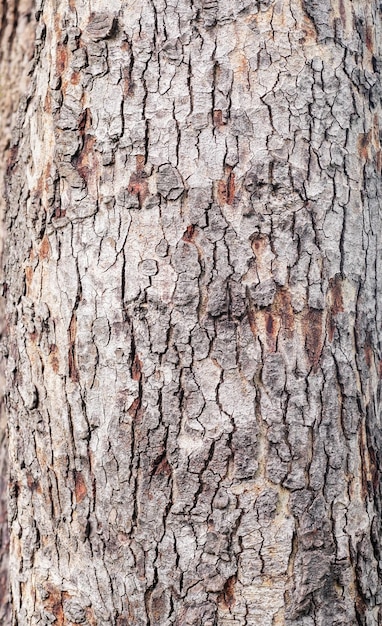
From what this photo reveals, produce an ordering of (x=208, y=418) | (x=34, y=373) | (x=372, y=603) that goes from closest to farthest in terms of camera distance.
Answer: (x=208, y=418) < (x=372, y=603) < (x=34, y=373)

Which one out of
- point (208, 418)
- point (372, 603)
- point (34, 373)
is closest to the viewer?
point (208, 418)

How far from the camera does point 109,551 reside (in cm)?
168

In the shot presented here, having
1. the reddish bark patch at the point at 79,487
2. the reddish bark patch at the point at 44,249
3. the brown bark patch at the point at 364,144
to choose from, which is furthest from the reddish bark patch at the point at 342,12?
the reddish bark patch at the point at 79,487

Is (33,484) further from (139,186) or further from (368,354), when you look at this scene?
(368,354)

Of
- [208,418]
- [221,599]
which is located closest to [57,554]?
[221,599]

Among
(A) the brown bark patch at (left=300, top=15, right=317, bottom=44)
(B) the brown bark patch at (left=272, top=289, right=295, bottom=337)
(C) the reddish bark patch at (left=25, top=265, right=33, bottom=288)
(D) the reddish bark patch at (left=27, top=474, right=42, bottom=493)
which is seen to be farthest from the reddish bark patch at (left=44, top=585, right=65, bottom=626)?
(A) the brown bark patch at (left=300, top=15, right=317, bottom=44)

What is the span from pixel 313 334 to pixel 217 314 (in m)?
0.26

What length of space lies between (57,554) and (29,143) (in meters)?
1.20

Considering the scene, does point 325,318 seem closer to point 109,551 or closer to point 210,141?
point 210,141

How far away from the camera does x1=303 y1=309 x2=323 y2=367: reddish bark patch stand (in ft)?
5.32

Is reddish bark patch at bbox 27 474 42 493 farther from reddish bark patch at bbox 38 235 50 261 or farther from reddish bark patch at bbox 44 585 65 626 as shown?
reddish bark patch at bbox 38 235 50 261

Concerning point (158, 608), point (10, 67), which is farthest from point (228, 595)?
point (10, 67)

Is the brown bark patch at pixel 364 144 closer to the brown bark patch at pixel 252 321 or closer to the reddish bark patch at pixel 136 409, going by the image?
the brown bark patch at pixel 252 321

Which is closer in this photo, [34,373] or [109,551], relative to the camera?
[109,551]
